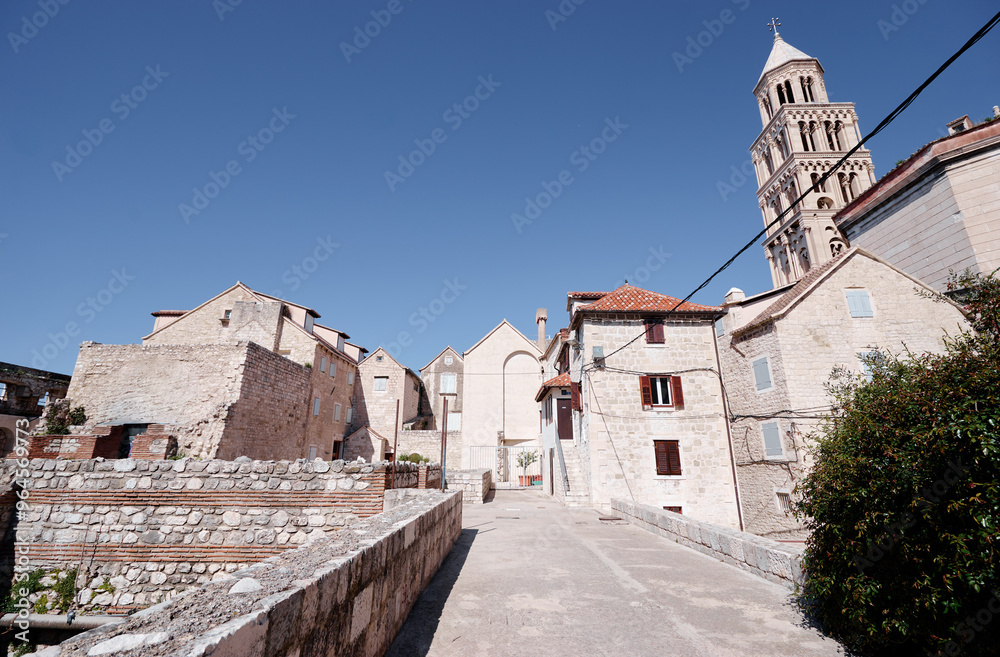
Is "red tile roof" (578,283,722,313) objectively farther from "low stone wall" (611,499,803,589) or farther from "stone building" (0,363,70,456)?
"stone building" (0,363,70,456)

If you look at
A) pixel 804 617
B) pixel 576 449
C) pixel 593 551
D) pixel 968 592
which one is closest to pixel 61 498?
pixel 593 551

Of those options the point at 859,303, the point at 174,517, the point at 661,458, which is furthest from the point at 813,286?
the point at 174,517

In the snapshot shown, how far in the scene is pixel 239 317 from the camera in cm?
2636

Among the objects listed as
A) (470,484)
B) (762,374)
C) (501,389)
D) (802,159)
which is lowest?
(470,484)

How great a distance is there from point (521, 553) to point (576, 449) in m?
12.9

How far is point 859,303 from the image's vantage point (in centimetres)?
1764

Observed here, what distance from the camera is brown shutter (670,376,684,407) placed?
62.2 ft

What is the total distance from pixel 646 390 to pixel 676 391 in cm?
145

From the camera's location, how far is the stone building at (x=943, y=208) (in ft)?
53.0

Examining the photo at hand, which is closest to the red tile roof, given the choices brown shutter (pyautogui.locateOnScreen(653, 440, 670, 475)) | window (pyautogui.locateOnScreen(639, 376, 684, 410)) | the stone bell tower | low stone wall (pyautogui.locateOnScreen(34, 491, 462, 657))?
window (pyautogui.locateOnScreen(639, 376, 684, 410))

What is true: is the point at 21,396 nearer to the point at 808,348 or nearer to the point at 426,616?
the point at 426,616

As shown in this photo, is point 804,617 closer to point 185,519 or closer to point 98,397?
point 185,519

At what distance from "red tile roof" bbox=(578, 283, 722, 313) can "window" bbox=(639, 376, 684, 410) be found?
129 inches

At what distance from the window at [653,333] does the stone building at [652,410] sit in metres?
0.05
